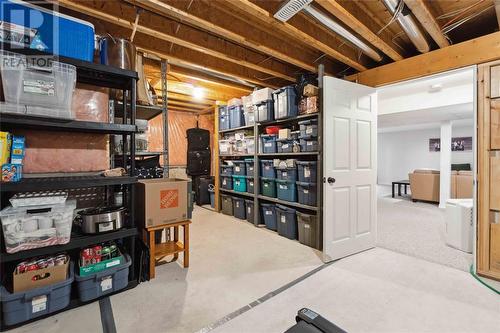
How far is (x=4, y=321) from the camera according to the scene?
166 cm

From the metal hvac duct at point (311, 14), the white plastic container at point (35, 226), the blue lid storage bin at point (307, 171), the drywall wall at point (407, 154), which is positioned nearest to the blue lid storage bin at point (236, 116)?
the blue lid storage bin at point (307, 171)

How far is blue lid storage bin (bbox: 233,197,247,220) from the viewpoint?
4.61 m

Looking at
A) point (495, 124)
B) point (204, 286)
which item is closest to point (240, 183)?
point (204, 286)

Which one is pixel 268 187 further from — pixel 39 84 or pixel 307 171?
pixel 39 84

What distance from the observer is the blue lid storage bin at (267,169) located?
397 cm

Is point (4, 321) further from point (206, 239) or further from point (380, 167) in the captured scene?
point (380, 167)

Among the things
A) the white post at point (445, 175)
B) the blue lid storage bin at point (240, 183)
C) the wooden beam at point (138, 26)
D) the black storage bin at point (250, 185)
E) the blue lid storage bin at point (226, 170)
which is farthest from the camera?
the white post at point (445, 175)

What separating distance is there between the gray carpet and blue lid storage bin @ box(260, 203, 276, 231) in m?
1.59

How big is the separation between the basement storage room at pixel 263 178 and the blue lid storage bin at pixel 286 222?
0.07 ft

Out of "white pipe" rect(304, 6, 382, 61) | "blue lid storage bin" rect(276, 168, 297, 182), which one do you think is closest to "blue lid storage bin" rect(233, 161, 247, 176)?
"blue lid storage bin" rect(276, 168, 297, 182)

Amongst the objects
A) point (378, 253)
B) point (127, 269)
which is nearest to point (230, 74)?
point (127, 269)

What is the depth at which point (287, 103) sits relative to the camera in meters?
3.51

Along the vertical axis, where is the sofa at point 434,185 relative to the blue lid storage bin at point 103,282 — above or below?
above

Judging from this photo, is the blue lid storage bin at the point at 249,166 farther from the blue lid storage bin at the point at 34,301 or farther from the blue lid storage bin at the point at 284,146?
the blue lid storage bin at the point at 34,301
